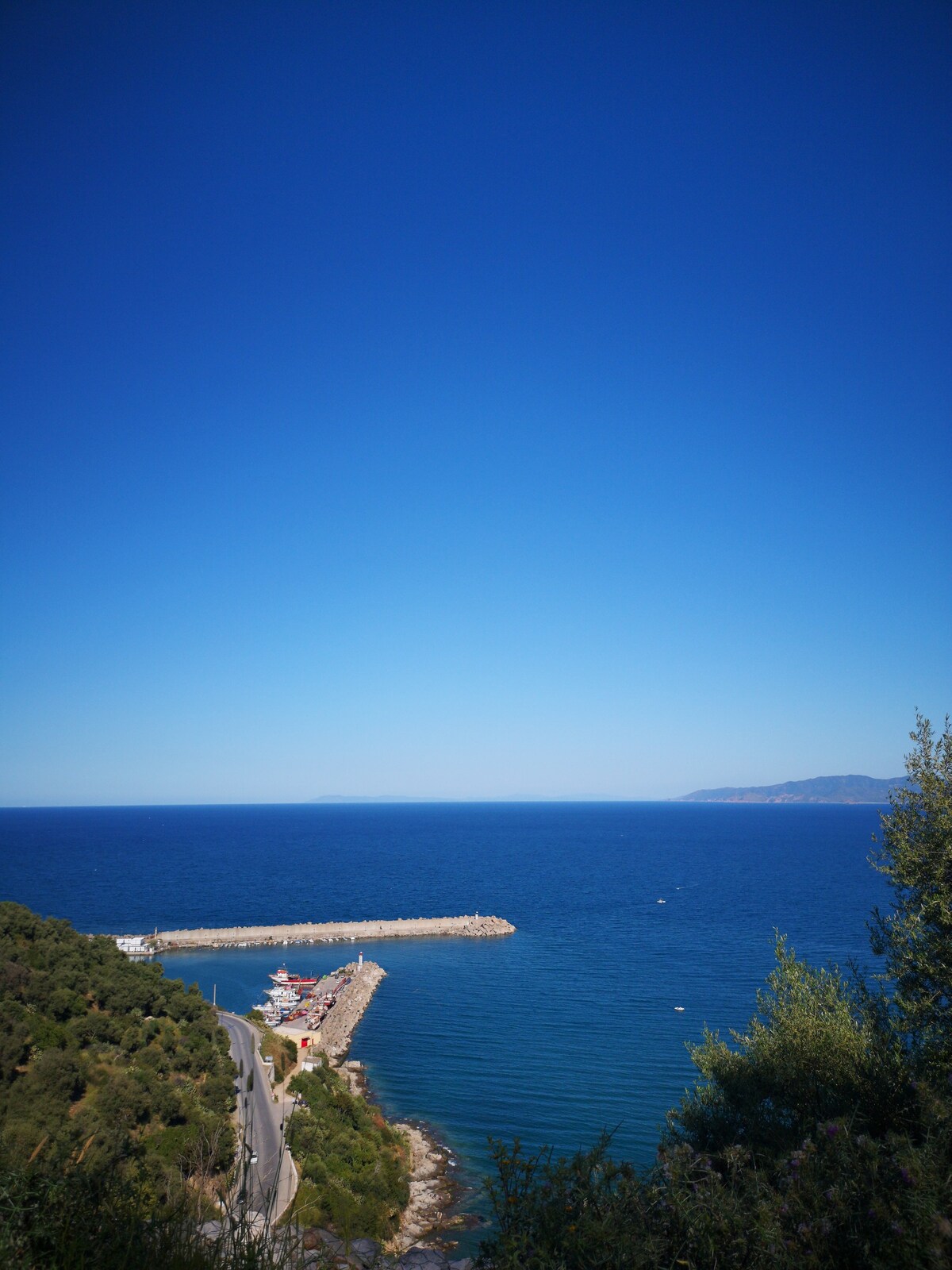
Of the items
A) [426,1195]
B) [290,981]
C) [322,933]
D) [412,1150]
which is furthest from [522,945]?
[426,1195]

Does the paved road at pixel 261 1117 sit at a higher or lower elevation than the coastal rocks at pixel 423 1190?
higher

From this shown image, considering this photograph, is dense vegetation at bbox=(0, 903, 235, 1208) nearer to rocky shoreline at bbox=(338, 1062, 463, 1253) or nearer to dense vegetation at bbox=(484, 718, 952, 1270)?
rocky shoreline at bbox=(338, 1062, 463, 1253)

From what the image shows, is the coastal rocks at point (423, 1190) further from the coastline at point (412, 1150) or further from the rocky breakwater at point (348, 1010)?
the rocky breakwater at point (348, 1010)

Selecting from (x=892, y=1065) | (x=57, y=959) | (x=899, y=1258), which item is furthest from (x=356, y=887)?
(x=899, y=1258)

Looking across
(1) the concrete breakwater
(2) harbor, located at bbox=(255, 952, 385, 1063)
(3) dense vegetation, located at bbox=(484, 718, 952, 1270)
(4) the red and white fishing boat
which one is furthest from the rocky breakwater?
(3) dense vegetation, located at bbox=(484, 718, 952, 1270)

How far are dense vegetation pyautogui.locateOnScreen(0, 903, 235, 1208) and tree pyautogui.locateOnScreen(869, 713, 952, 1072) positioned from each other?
503 inches

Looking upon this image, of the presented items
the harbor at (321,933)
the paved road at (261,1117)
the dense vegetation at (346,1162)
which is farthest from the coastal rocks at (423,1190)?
the harbor at (321,933)

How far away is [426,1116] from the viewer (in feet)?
96.5

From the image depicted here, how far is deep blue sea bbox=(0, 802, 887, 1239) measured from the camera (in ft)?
103

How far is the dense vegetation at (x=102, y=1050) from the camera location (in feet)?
57.9

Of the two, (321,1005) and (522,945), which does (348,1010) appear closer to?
(321,1005)

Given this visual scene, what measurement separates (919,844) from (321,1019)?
38.8m

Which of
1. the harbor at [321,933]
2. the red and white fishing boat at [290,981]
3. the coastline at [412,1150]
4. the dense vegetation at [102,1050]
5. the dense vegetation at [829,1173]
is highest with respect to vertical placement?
the dense vegetation at [829,1173]

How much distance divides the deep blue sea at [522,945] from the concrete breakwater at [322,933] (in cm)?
231
